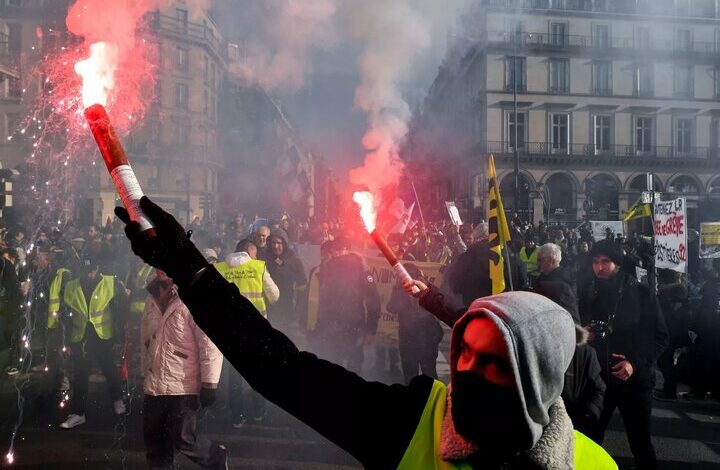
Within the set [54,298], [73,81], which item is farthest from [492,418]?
[73,81]

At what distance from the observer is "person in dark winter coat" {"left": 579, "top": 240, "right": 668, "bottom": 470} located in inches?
179

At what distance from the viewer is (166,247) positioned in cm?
149

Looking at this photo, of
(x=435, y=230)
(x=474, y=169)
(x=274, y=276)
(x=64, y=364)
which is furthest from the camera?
(x=474, y=169)

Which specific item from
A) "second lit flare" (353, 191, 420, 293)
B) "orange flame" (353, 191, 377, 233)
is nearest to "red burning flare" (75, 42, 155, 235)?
"second lit flare" (353, 191, 420, 293)

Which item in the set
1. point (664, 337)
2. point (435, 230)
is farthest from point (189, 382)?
point (435, 230)

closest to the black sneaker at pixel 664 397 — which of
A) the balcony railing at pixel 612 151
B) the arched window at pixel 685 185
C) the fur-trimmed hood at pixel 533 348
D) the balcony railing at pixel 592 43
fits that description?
Answer: the fur-trimmed hood at pixel 533 348

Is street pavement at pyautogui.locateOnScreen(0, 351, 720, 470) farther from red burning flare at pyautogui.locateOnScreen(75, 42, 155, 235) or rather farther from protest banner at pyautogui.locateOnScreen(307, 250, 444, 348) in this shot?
red burning flare at pyautogui.locateOnScreen(75, 42, 155, 235)

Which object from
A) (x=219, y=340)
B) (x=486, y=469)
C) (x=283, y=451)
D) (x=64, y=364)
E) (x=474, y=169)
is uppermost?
(x=474, y=169)

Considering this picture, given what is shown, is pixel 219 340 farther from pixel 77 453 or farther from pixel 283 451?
pixel 77 453

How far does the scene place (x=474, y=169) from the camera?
3881 centimetres

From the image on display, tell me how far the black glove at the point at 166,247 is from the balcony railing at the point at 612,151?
142ft

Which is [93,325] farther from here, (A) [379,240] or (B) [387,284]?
(A) [379,240]

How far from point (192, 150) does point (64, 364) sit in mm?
33643

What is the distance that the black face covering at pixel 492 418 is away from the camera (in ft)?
4.14
